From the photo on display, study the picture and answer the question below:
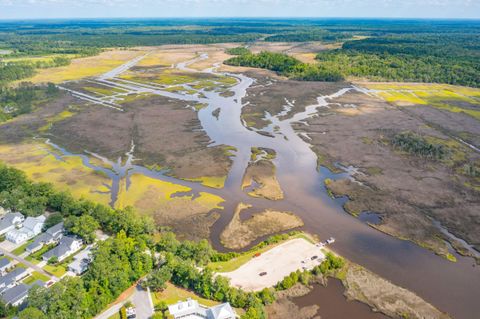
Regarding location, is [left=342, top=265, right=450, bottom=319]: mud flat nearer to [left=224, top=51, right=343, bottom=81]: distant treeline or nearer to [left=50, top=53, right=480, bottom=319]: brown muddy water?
[left=50, top=53, right=480, bottom=319]: brown muddy water

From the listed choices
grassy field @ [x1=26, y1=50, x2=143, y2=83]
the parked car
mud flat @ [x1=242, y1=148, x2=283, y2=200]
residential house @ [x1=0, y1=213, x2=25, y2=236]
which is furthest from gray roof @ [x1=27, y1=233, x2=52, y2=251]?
grassy field @ [x1=26, y1=50, x2=143, y2=83]

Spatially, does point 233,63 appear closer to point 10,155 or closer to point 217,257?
→ point 10,155

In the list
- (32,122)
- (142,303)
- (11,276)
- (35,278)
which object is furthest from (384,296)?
(32,122)

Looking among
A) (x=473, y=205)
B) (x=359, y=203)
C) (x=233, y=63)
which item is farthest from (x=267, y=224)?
(x=233, y=63)

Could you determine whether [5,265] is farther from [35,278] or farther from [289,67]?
[289,67]

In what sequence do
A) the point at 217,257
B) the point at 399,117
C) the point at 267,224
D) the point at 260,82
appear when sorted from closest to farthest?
1. the point at 217,257
2. the point at 267,224
3. the point at 399,117
4. the point at 260,82

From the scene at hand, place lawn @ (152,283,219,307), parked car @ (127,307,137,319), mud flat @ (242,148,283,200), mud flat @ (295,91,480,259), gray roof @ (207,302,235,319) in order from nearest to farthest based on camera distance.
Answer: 1. gray roof @ (207,302,235,319)
2. parked car @ (127,307,137,319)
3. lawn @ (152,283,219,307)
4. mud flat @ (295,91,480,259)
5. mud flat @ (242,148,283,200)
